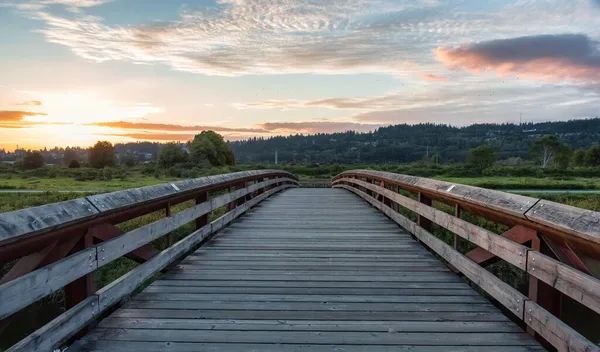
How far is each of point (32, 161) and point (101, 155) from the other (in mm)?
12130

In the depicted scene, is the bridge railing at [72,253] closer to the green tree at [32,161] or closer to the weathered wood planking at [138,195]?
the weathered wood planking at [138,195]

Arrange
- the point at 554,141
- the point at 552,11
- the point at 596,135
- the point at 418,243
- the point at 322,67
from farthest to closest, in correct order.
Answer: the point at 596,135, the point at 554,141, the point at 322,67, the point at 552,11, the point at 418,243

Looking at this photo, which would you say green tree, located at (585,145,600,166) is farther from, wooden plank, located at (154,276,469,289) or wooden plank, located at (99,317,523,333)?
wooden plank, located at (99,317,523,333)

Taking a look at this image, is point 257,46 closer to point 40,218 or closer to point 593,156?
point 40,218

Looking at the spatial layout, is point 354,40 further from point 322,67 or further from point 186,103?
point 186,103

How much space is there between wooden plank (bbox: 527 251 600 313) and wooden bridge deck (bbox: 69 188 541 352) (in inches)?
19.4

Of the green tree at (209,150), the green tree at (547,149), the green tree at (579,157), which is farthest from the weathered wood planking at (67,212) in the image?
the green tree at (579,157)

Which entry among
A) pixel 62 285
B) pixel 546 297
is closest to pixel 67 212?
pixel 62 285

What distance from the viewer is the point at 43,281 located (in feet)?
7.16

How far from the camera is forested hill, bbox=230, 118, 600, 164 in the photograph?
116438 millimetres

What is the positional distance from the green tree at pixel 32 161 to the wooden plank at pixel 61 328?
86.7 metres

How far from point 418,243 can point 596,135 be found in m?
152

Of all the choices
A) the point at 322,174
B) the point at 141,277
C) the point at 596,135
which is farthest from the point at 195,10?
the point at 596,135

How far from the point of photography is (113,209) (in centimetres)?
292
